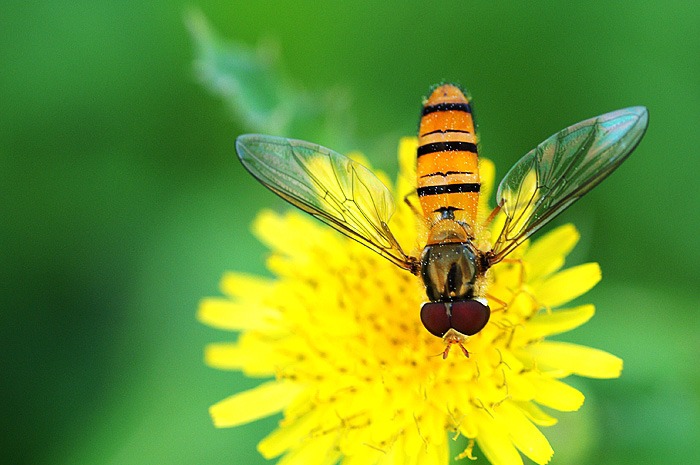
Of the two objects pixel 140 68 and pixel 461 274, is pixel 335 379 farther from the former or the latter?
pixel 140 68

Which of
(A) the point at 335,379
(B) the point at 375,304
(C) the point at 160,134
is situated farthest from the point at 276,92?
(A) the point at 335,379

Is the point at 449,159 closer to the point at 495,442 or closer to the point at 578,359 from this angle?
the point at 578,359

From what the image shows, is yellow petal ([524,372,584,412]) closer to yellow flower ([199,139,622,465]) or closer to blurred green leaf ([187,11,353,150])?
yellow flower ([199,139,622,465])

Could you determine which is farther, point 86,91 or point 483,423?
point 86,91

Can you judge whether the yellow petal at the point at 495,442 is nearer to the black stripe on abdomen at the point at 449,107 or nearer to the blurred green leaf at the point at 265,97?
the black stripe on abdomen at the point at 449,107

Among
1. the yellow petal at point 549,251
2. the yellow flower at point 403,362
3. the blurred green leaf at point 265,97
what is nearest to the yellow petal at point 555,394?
the yellow flower at point 403,362

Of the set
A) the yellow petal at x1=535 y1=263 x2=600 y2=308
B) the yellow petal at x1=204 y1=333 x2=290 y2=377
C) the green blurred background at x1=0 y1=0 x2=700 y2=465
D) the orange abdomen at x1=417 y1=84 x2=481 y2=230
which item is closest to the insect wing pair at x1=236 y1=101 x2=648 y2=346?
the orange abdomen at x1=417 y1=84 x2=481 y2=230
